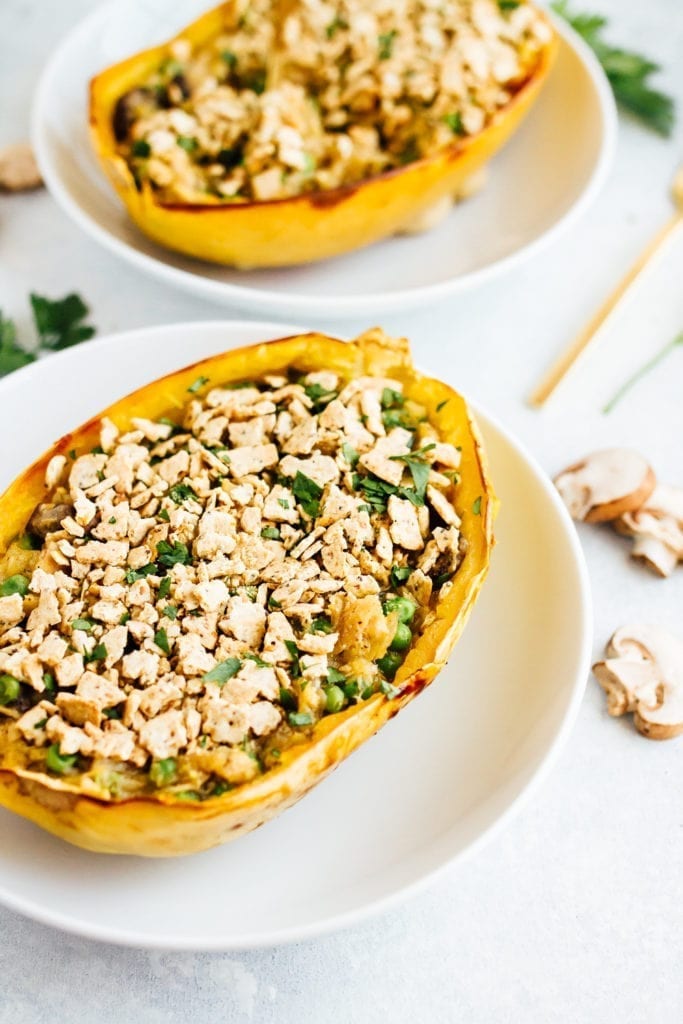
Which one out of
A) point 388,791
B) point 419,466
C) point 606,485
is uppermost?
point 419,466

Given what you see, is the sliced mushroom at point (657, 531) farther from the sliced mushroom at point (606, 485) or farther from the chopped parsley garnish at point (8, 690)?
the chopped parsley garnish at point (8, 690)

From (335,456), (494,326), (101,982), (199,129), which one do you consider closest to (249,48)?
(199,129)

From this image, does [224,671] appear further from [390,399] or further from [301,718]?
[390,399]

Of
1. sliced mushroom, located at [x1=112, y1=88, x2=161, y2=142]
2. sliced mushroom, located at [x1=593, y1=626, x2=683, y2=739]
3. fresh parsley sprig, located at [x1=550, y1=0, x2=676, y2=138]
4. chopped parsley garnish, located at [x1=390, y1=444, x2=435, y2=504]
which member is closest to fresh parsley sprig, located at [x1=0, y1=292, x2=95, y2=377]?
sliced mushroom, located at [x1=112, y1=88, x2=161, y2=142]

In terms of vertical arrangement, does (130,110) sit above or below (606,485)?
above

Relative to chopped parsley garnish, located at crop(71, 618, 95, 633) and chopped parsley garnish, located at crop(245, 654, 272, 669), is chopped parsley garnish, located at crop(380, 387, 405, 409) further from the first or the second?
chopped parsley garnish, located at crop(71, 618, 95, 633)

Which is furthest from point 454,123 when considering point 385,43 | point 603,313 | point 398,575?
point 398,575
